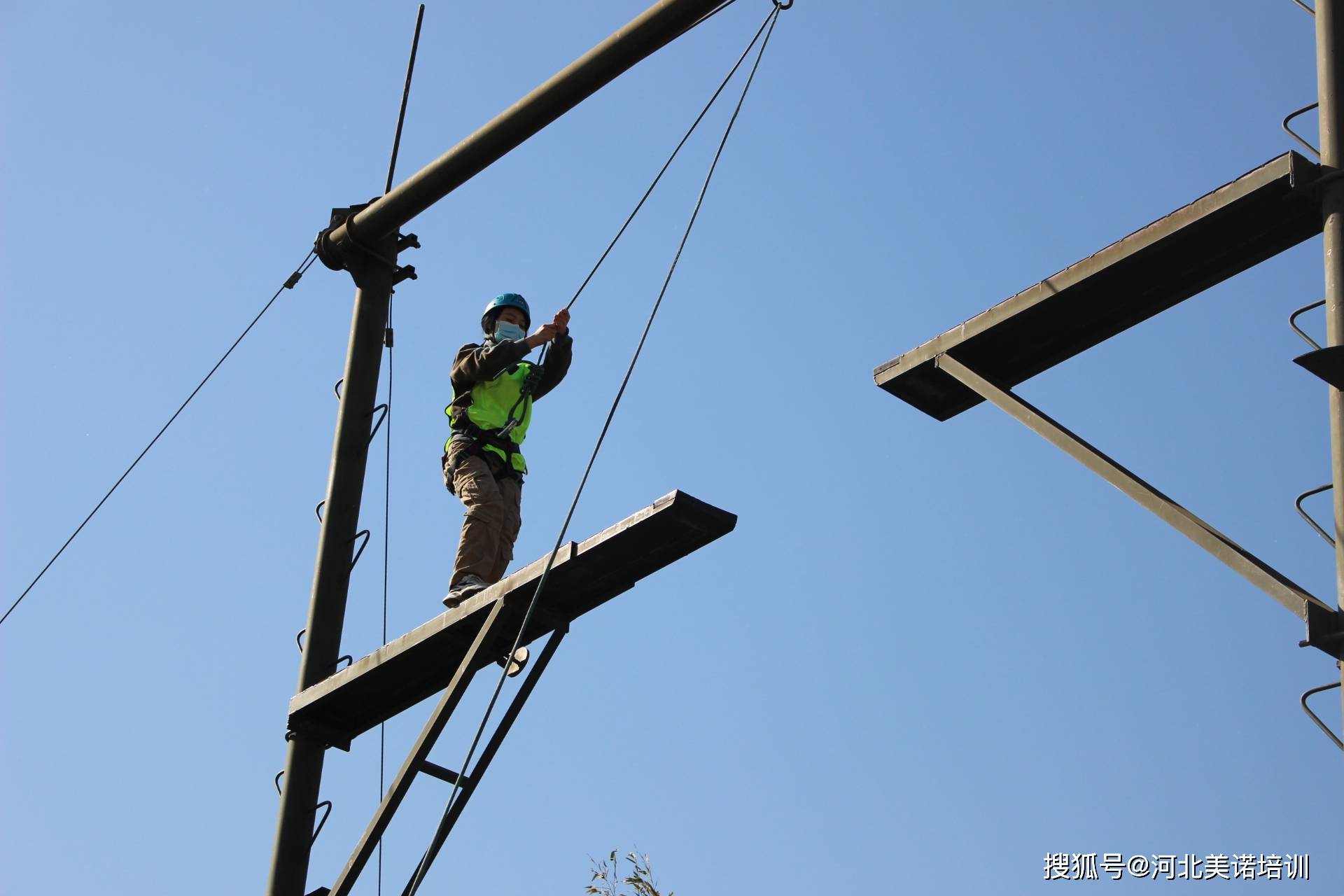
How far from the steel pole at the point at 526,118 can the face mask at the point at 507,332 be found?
708 mm

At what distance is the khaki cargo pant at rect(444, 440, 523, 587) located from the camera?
845 cm

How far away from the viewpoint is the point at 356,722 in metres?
8.54

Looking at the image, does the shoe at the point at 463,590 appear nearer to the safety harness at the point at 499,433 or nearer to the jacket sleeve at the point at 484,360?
the safety harness at the point at 499,433

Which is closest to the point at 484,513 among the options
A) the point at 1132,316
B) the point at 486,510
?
the point at 486,510

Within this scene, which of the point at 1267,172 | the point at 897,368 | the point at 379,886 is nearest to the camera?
the point at 1267,172

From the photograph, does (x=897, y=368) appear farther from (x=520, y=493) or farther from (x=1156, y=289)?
(x=520, y=493)

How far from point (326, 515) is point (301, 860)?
1.72 metres

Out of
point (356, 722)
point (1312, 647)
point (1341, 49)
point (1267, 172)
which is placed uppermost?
point (1341, 49)

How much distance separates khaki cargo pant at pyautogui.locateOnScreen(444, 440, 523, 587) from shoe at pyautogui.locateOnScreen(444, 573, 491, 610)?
0.04 meters

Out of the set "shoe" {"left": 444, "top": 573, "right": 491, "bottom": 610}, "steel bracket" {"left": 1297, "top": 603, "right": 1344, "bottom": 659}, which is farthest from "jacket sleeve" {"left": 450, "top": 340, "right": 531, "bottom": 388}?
"steel bracket" {"left": 1297, "top": 603, "right": 1344, "bottom": 659}

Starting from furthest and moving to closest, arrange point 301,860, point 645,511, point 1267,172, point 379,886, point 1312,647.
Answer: point 379,886 < point 301,860 < point 645,511 < point 1267,172 < point 1312,647

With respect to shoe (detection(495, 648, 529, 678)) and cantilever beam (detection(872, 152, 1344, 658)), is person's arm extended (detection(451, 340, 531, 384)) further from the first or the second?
cantilever beam (detection(872, 152, 1344, 658))

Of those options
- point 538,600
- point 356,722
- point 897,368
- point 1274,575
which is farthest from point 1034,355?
point 356,722

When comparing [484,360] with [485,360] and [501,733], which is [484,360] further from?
[501,733]
